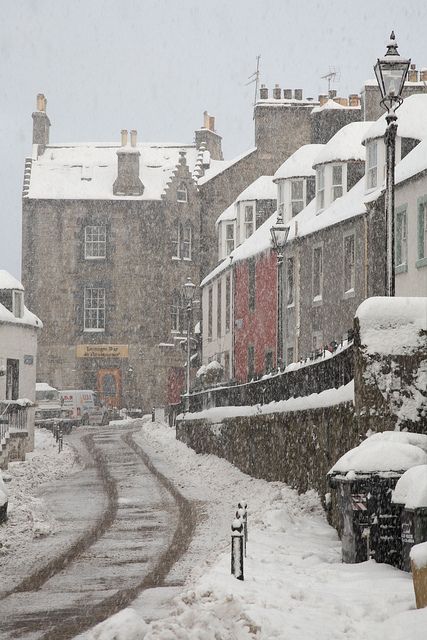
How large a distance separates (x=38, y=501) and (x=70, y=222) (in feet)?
142

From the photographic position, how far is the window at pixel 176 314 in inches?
2571

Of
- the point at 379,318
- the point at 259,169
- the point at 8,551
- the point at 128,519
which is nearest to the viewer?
the point at 379,318

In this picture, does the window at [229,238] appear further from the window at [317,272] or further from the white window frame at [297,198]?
the window at [317,272]

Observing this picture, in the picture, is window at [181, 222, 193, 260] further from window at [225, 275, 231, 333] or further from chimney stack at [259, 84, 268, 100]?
window at [225, 275, 231, 333]

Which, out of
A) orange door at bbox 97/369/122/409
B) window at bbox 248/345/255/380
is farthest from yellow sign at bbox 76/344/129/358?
window at bbox 248/345/255/380

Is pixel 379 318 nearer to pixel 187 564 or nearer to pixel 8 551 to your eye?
pixel 187 564

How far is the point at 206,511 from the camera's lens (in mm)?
20688

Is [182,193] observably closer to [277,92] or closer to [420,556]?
[277,92]

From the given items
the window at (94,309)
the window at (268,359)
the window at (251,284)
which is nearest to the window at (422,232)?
the window at (268,359)

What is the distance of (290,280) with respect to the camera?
39875 mm

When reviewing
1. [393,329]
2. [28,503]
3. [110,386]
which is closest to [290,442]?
[28,503]

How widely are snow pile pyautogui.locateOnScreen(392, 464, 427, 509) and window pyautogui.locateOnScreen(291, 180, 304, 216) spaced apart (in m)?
30.2

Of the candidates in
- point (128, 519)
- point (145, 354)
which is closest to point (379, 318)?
point (128, 519)

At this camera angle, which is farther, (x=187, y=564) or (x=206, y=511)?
(x=206, y=511)
